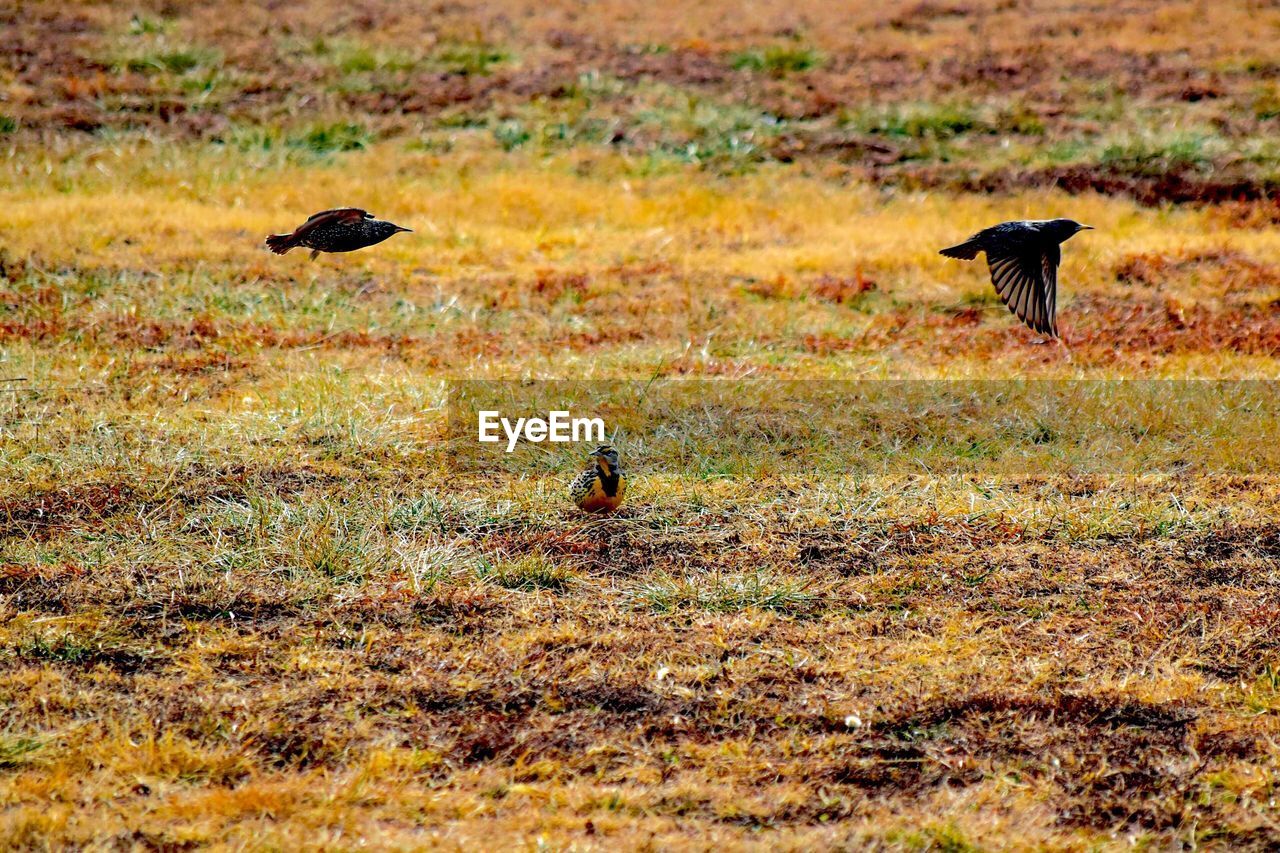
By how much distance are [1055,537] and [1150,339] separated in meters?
4.56

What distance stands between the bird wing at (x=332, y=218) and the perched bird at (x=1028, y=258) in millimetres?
2465

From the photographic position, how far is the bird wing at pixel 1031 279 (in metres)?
6.08

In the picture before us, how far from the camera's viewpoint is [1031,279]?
6191mm

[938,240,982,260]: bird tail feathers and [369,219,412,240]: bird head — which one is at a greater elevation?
[369,219,412,240]: bird head

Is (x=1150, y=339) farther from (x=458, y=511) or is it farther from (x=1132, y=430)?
(x=458, y=511)

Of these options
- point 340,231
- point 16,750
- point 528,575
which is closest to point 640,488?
point 528,575

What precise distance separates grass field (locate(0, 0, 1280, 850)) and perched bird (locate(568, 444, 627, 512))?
20cm

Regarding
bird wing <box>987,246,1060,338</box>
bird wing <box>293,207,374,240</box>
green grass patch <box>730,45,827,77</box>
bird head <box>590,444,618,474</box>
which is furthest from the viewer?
green grass patch <box>730,45,827,77</box>

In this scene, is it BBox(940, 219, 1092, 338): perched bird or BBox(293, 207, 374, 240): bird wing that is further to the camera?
BBox(940, 219, 1092, 338): perched bird

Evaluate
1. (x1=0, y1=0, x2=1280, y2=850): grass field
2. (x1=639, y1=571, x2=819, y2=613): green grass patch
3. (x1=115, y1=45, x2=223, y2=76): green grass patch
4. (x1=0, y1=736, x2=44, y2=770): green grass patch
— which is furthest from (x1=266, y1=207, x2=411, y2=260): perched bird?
(x1=115, y1=45, x2=223, y2=76): green grass patch

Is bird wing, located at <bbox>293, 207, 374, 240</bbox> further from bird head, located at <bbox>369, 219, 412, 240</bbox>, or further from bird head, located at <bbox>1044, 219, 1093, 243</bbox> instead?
bird head, located at <bbox>1044, 219, 1093, 243</bbox>

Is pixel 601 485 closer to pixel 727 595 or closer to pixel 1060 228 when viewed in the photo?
pixel 727 595

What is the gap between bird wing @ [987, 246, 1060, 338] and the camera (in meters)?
6.08

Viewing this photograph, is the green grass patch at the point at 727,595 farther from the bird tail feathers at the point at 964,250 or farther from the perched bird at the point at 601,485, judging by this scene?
the bird tail feathers at the point at 964,250
